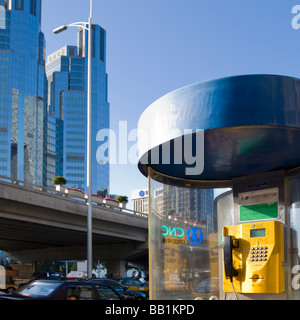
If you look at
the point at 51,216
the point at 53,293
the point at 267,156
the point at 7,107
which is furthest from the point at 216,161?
the point at 7,107

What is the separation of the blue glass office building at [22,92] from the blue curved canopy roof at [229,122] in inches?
4915

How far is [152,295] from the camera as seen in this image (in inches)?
306

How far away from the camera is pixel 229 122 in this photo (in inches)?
229

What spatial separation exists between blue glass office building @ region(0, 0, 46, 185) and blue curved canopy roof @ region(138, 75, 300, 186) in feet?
410

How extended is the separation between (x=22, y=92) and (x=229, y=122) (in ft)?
454

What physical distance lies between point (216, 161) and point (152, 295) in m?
2.53

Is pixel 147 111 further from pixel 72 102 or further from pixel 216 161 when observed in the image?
pixel 72 102

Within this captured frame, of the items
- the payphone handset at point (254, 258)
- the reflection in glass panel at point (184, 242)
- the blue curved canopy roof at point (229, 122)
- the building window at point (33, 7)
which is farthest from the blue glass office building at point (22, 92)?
the blue curved canopy roof at point (229, 122)

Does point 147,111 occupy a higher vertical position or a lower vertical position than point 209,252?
higher

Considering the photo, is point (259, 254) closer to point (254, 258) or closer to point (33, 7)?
point (254, 258)

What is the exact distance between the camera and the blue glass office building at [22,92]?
426 ft

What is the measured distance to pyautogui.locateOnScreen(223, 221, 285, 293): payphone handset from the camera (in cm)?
741

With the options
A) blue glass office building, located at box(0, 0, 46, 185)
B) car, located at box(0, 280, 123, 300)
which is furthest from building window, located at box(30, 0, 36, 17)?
car, located at box(0, 280, 123, 300)
